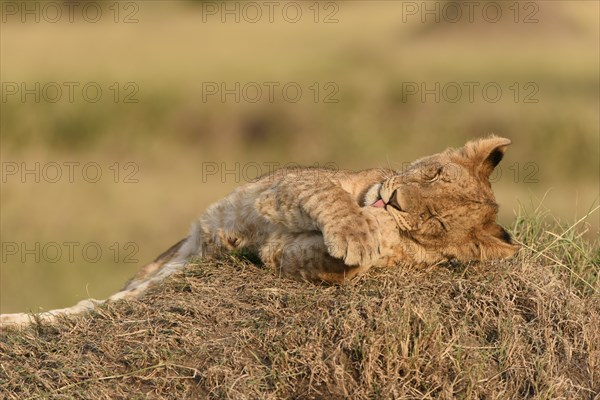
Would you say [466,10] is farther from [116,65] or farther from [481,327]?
[481,327]

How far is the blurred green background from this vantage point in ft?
50.9

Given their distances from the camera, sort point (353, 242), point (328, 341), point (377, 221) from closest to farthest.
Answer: point (328, 341) → point (353, 242) → point (377, 221)

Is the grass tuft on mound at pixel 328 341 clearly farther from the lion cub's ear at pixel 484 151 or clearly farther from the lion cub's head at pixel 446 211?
the lion cub's ear at pixel 484 151

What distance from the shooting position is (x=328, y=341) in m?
5.08

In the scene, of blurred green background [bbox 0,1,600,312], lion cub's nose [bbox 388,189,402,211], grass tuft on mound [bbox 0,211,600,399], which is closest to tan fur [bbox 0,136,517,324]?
lion cub's nose [bbox 388,189,402,211]

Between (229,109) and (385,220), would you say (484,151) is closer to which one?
(385,220)

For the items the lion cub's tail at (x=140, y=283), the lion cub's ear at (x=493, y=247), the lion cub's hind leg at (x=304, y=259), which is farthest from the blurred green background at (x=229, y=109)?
the lion cub's hind leg at (x=304, y=259)

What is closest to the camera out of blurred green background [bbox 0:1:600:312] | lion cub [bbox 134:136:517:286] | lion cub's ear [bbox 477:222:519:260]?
lion cub [bbox 134:136:517:286]

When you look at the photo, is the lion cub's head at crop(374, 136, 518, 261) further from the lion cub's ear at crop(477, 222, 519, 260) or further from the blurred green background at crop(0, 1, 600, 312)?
the blurred green background at crop(0, 1, 600, 312)

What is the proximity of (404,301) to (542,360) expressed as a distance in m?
0.72

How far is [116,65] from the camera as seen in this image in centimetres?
1902

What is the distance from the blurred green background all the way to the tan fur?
695 centimetres

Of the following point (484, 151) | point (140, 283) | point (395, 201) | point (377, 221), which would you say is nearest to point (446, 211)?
point (395, 201)

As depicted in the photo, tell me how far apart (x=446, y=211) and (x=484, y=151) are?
58 cm
